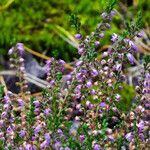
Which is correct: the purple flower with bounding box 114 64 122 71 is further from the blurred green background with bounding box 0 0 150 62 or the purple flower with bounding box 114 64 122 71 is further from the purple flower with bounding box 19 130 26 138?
the blurred green background with bounding box 0 0 150 62

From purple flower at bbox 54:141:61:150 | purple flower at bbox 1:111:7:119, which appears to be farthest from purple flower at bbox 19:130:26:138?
purple flower at bbox 54:141:61:150

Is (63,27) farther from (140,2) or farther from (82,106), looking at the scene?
(82,106)

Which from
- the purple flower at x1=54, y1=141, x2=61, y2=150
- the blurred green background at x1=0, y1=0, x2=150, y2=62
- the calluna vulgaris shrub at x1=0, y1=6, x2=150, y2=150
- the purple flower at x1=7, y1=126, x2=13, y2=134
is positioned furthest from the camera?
the blurred green background at x1=0, y1=0, x2=150, y2=62

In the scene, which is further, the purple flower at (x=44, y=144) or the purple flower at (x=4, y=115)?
the purple flower at (x=4, y=115)

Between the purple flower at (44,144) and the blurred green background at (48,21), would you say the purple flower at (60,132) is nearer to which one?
the purple flower at (44,144)

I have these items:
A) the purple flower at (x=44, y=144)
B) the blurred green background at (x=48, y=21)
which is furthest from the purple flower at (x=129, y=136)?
the blurred green background at (x=48, y=21)

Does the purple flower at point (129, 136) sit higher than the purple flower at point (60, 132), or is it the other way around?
the purple flower at point (60, 132)

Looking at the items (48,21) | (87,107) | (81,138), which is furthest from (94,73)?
(48,21)

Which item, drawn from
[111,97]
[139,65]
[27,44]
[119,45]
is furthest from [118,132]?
[27,44]
